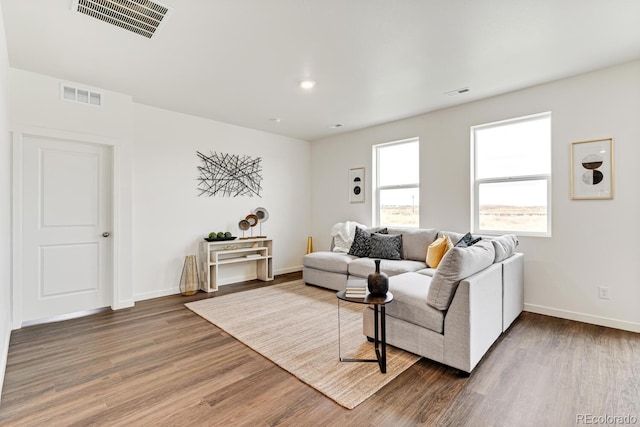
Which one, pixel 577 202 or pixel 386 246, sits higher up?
pixel 577 202

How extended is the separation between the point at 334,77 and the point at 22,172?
3362mm

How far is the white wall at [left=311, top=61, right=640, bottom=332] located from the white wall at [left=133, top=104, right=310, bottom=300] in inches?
111

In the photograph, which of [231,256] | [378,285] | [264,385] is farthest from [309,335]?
[231,256]

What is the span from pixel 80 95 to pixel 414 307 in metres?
4.09

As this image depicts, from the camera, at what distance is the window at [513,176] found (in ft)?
11.4

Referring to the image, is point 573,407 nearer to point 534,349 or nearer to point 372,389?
point 534,349

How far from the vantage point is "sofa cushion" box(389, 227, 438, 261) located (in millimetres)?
4066

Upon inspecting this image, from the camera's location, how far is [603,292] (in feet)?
10.00

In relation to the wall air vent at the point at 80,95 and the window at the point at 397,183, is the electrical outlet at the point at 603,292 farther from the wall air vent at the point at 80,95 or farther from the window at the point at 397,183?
the wall air vent at the point at 80,95

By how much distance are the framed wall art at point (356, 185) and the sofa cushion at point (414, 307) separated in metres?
2.74

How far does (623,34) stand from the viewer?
2.45 meters

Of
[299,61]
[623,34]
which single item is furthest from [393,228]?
[623,34]

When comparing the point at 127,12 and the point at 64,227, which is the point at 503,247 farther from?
the point at 64,227

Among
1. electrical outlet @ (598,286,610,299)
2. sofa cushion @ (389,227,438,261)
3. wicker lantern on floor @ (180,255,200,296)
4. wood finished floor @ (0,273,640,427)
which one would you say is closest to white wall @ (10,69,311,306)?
wicker lantern on floor @ (180,255,200,296)
